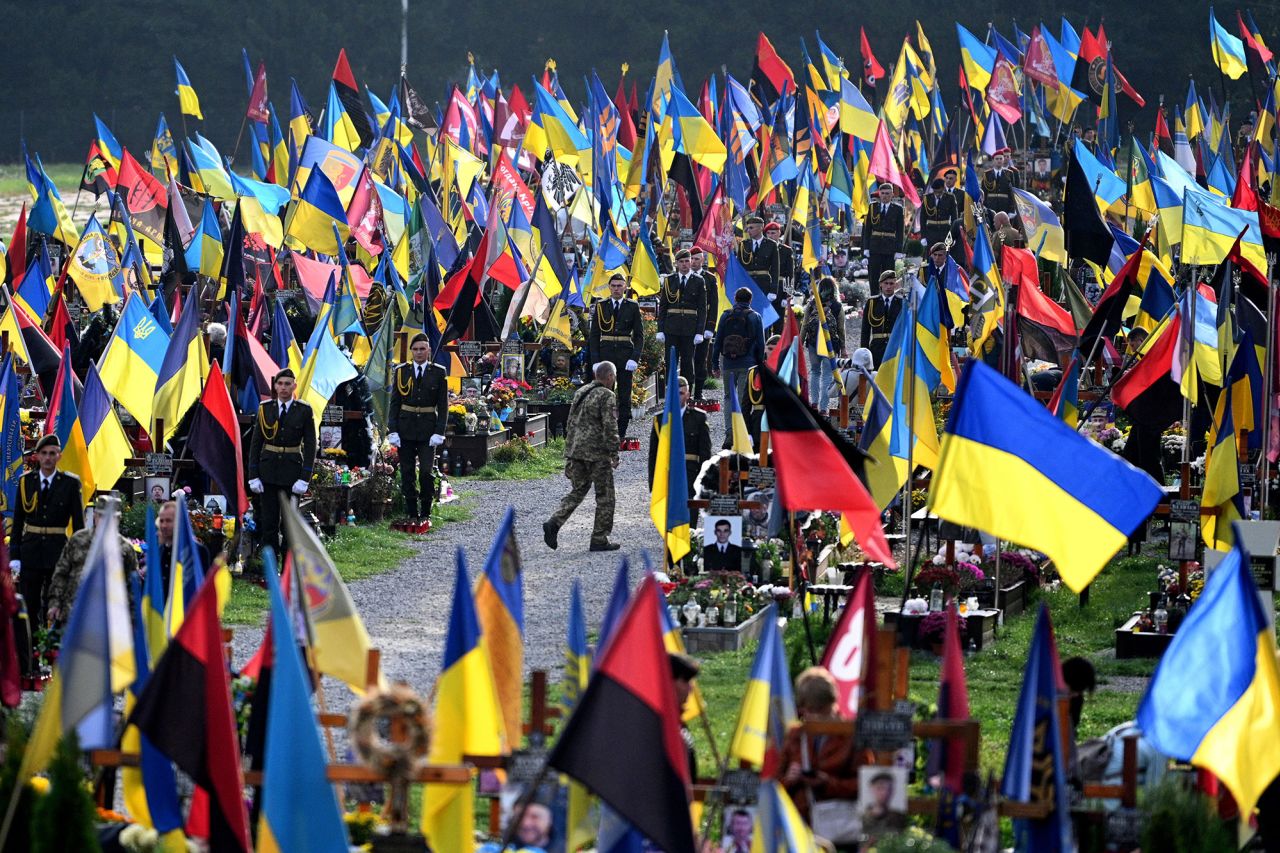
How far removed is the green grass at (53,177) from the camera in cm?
5088

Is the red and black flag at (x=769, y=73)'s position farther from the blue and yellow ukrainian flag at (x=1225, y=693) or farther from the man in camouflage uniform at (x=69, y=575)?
the blue and yellow ukrainian flag at (x=1225, y=693)

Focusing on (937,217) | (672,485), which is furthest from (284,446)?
(937,217)

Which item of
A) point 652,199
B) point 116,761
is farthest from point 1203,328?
point 652,199

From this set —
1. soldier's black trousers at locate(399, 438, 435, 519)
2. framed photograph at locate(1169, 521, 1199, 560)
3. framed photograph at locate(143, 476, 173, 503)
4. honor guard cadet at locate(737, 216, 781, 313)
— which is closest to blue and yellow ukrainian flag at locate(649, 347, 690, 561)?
framed photograph at locate(1169, 521, 1199, 560)

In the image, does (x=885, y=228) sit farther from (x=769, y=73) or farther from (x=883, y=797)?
(x=883, y=797)

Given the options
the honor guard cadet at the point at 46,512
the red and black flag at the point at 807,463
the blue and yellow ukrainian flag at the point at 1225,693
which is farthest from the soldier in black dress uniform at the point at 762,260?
the blue and yellow ukrainian flag at the point at 1225,693

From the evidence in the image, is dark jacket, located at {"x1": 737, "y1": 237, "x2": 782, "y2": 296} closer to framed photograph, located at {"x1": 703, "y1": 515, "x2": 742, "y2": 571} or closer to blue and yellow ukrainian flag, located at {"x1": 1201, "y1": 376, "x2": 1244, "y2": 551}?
framed photograph, located at {"x1": 703, "y1": 515, "x2": 742, "y2": 571}

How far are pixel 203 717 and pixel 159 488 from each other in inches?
327

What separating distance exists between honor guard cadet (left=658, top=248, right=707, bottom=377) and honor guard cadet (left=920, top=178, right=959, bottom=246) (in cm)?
881

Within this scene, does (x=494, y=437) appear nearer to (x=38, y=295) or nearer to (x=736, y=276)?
(x=736, y=276)

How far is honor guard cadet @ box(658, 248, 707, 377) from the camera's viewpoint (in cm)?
2542

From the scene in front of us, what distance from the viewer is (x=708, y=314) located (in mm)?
27562

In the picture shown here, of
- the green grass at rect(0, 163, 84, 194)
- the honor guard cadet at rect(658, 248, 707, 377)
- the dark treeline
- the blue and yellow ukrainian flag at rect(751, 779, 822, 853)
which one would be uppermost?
the dark treeline

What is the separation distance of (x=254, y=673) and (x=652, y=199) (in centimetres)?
2568
